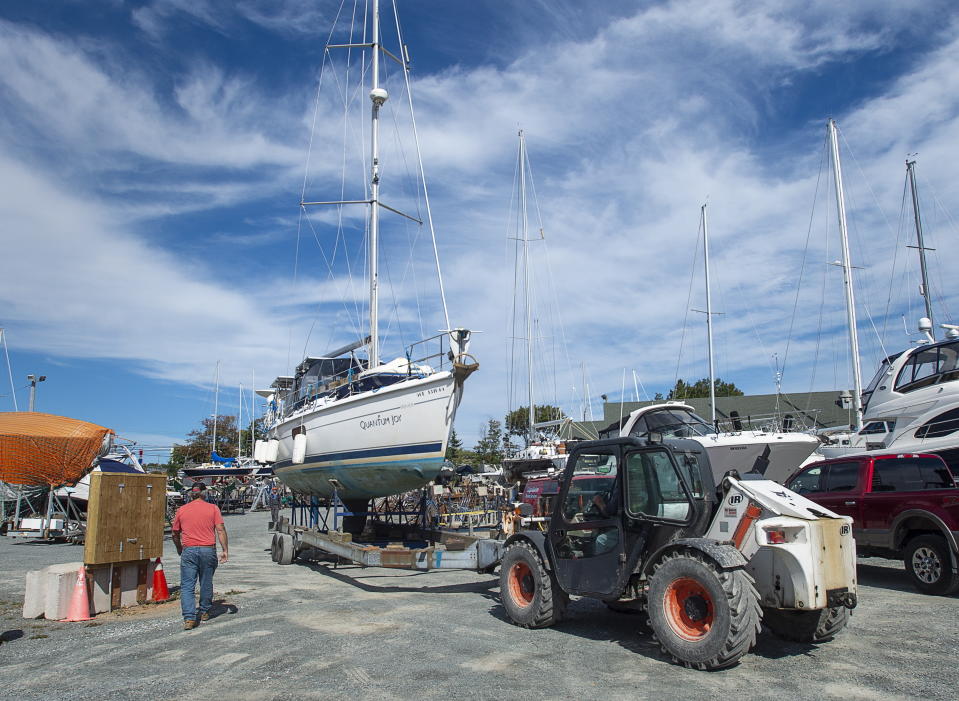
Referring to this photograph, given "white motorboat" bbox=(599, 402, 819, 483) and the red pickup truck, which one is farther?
"white motorboat" bbox=(599, 402, 819, 483)

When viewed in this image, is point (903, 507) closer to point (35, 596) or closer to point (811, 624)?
point (811, 624)

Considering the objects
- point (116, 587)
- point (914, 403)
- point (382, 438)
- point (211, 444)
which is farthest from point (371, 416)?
point (211, 444)

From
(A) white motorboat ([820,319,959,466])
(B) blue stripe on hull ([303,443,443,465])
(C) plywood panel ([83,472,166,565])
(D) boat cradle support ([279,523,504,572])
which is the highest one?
(A) white motorboat ([820,319,959,466])

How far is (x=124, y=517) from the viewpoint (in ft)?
28.2

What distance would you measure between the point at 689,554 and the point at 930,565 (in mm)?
5184

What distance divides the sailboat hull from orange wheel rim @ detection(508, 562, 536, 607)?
4.92 meters

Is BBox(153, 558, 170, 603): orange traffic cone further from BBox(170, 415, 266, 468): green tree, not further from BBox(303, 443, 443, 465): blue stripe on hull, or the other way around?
BBox(170, 415, 266, 468): green tree

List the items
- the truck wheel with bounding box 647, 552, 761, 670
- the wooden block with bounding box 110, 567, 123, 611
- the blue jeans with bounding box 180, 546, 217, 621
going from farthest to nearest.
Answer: the wooden block with bounding box 110, 567, 123, 611, the blue jeans with bounding box 180, 546, 217, 621, the truck wheel with bounding box 647, 552, 761, 670

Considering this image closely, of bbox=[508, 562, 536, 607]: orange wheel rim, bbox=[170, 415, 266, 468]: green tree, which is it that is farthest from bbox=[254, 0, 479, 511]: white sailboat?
bbox=[170, 415, 266, 468]: green tree

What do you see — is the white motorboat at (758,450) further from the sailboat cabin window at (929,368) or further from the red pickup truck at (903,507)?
the red pickup truck at (903,507)

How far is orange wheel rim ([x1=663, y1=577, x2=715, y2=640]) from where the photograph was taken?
5.58m

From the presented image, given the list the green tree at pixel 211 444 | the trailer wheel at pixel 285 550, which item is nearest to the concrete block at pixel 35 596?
the trailer wheel at pixel 285 550

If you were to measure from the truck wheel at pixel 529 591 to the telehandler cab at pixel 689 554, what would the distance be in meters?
0.01

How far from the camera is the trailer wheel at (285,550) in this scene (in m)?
12.9
